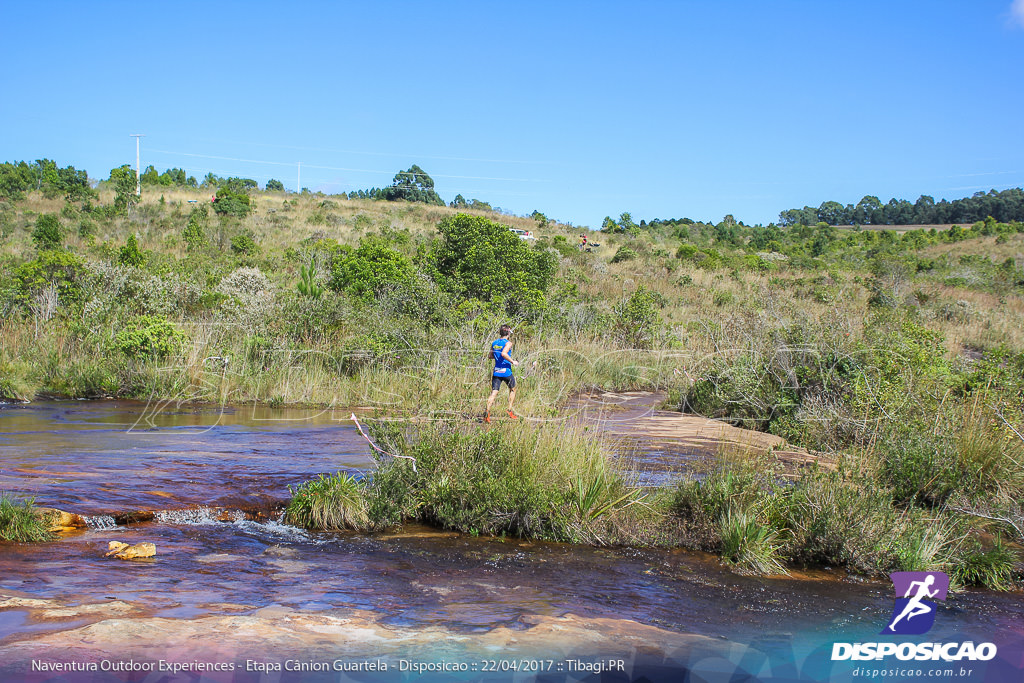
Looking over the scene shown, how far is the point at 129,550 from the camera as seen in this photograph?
21.5ft

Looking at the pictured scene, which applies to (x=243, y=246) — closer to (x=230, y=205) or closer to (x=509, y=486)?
(x=230, y=205)

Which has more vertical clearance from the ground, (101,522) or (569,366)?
(569,366)

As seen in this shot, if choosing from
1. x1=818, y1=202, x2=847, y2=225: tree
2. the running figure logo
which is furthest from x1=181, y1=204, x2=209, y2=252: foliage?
x1=818, y1=202, x2=847, y2=225: tree

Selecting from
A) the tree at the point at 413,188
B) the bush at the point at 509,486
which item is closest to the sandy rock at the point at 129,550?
the bush at the point at 509,486

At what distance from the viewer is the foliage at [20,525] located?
6.66m

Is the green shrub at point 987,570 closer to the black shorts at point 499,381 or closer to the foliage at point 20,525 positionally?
the black shorts at point 499,381

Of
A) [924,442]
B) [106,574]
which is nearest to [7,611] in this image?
[106,574]

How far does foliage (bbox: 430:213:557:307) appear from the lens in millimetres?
21203

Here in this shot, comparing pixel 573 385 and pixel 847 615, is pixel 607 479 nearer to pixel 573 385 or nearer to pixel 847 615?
pixel 847 615

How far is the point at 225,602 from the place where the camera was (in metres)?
5.52

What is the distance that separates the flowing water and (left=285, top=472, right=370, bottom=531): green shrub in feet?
0.59

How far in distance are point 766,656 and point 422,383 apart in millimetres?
5856

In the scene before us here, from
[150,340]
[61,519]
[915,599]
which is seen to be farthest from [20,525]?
[150,340]

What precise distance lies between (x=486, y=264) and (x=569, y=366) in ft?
16.1
